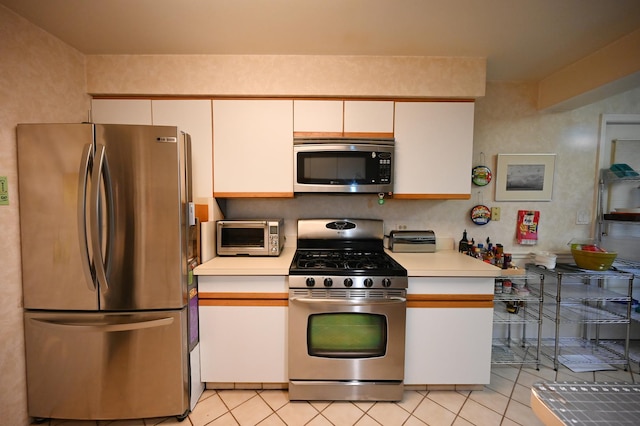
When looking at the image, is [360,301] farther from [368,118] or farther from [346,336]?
[368,118]

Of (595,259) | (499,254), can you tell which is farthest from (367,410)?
(595,259)

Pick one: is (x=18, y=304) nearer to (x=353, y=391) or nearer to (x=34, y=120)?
(x=34, y=120)

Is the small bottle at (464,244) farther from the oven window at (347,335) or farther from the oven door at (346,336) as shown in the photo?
the oven window at (347,335)

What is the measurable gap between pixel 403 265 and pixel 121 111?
7.91 feet

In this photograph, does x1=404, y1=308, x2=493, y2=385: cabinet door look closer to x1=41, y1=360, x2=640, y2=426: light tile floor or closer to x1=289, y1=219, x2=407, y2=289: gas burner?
x1=41, y1=360, x2=640, y2=426: light tile floor

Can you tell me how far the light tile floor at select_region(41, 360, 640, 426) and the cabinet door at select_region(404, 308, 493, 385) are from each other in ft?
0.40

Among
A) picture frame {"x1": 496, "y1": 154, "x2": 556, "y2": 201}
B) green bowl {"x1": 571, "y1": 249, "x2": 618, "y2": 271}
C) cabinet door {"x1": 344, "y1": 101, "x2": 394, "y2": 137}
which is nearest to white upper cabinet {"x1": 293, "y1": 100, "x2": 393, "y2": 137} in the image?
cabinet door {"x1": 344, "y1": 101, "x2": 394, "y2": 137}

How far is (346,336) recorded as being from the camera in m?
1.69

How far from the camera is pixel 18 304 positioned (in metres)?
1.49

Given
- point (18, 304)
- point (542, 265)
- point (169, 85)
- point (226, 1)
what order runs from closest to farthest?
point (226, 1), point (18, 304), point (169, 85), point (542, 265)

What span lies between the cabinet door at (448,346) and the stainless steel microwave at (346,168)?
3.17ft

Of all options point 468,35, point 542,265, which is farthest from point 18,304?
point 542,265

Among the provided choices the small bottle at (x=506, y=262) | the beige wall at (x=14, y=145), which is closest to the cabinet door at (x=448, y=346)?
the small bottle at (x=506, y=262)

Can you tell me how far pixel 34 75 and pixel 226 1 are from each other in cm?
131
